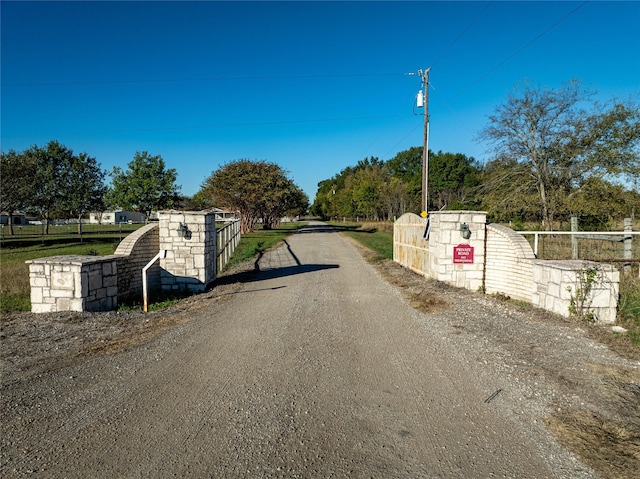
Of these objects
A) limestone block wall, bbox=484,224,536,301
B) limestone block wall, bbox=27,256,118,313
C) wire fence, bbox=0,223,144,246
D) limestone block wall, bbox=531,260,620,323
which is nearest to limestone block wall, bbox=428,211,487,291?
limestone block wall, bbox=484,224,536,301

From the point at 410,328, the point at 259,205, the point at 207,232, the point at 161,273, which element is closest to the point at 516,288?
the point at 410,328

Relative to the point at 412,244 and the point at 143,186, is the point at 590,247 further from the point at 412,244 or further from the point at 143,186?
the point at 143,186

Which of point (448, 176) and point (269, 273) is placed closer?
point (269, 273)

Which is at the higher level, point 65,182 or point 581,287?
point 65,182

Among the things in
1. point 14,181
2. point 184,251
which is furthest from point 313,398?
point 14,181

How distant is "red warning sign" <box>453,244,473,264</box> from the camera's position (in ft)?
31.6

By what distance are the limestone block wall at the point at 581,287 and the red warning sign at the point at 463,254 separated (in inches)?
97.7

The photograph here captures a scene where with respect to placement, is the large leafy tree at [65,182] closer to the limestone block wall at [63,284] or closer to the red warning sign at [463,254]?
the limestone block wall at [63,284]

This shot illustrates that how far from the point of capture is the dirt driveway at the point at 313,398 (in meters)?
2.81

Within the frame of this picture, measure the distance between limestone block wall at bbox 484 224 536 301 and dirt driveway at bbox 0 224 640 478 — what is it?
3.88 ft

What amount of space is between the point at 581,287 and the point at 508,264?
2.18m

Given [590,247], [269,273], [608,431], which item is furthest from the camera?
[269,273]

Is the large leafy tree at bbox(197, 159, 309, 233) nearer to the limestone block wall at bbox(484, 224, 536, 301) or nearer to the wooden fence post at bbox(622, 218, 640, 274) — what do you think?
the limestone block wall at bbox(484, 224, 536, 301)

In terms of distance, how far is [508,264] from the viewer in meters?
8.71
